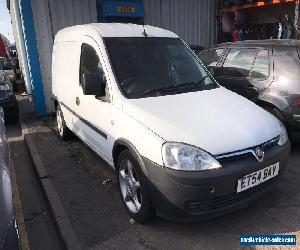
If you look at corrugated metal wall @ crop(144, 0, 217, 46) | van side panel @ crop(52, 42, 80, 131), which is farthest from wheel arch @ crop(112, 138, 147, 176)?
corrugated metal wall @ crop(144, 0, 217, 46)

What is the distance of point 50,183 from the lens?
14.2ft

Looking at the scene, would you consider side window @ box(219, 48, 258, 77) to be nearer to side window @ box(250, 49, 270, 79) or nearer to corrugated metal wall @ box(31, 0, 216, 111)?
side window @ box(250, 49, 270, 79)

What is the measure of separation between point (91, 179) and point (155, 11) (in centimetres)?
664

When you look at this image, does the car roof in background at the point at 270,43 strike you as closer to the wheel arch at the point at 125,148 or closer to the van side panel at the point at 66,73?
the van side panel at the point at 66,73

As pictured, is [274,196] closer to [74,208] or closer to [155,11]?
[74,208]

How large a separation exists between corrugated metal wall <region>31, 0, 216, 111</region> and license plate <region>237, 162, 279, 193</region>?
6324mm

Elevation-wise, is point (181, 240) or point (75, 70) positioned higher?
point (75, 70)

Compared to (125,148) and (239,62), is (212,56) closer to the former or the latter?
(239,62)

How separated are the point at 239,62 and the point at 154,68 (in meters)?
2.07

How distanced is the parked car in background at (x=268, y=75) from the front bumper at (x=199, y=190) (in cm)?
185

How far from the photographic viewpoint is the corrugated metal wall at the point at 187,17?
954cm

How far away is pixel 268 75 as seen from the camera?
15.8 feet

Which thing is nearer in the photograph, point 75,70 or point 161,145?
point 161,145

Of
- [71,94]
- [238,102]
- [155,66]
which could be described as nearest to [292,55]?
[238,102]
